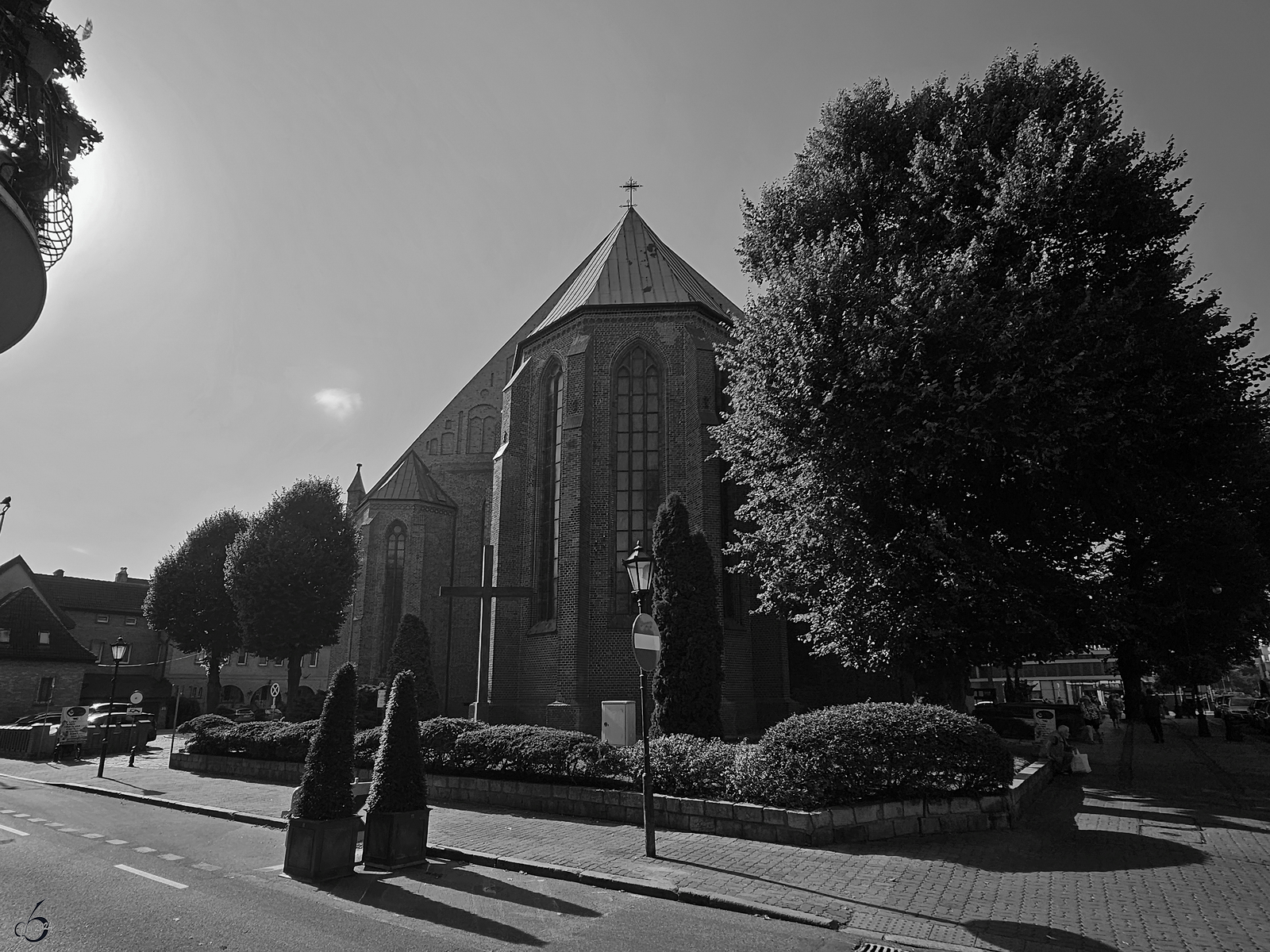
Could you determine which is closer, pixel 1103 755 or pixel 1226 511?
pixel 1103 755

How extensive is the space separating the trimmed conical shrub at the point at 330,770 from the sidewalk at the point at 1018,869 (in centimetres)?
194

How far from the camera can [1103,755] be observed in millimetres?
21203

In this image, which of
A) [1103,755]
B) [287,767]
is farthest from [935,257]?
[287,767]

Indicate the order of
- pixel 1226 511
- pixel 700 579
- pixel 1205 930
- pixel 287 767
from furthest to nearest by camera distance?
pixel 1226 511 < pixel 700 579 < pixel 287 767 < pixel 1205 930

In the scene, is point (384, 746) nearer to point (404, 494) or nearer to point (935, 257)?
point (935, 257)

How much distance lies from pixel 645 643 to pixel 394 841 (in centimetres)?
399

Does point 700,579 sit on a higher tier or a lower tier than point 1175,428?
lower

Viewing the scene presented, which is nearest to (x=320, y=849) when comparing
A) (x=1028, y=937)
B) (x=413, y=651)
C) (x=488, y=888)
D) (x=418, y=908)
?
(x=418, y=908)

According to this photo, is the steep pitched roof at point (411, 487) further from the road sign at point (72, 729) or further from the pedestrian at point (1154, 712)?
the pedestrian at point (1154, 712)

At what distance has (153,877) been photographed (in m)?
8.52

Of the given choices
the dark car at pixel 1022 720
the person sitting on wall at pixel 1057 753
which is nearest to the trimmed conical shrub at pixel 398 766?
the person sitting on wall at pixel 1057 753

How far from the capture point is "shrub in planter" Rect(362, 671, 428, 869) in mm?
8961

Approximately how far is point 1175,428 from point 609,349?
17.3 m

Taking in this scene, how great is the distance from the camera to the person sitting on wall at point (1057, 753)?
52.7 feet
